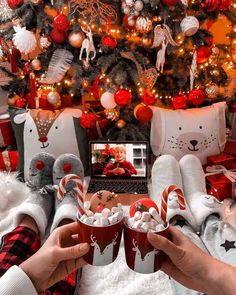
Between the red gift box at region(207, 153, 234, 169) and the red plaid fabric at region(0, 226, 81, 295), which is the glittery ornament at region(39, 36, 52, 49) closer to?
the red plaid fabric at region(0, 226, 81, 295)

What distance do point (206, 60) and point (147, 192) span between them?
798mm

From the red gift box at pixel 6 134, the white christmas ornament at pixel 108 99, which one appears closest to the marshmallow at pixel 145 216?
the white christmas ornament at pixel 108 99

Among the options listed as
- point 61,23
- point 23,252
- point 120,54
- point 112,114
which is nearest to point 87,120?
point 112,114

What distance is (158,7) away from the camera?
1.68m

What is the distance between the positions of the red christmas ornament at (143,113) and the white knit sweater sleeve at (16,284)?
3.88 ft

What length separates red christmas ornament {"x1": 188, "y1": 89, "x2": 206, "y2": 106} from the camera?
1845mm

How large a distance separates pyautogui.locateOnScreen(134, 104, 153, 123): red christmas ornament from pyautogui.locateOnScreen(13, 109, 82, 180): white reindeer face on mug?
0.35 m

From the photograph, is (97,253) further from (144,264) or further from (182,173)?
(182,173)

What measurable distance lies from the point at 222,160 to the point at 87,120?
30.6 inches

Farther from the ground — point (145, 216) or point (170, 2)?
point (170, 2)

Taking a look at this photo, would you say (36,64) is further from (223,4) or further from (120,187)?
(223,4)

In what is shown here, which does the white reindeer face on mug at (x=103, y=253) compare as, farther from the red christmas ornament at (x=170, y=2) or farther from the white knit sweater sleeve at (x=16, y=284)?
the red christmas ornament at (x=170, y=2)

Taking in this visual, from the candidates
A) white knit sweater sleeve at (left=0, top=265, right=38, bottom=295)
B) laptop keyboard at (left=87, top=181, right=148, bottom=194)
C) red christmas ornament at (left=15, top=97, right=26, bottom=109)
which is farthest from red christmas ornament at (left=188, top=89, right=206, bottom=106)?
white knit sweater sleeve at (left=0, top=265, right=38, bottom=295)

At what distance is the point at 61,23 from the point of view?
1.66 meters
